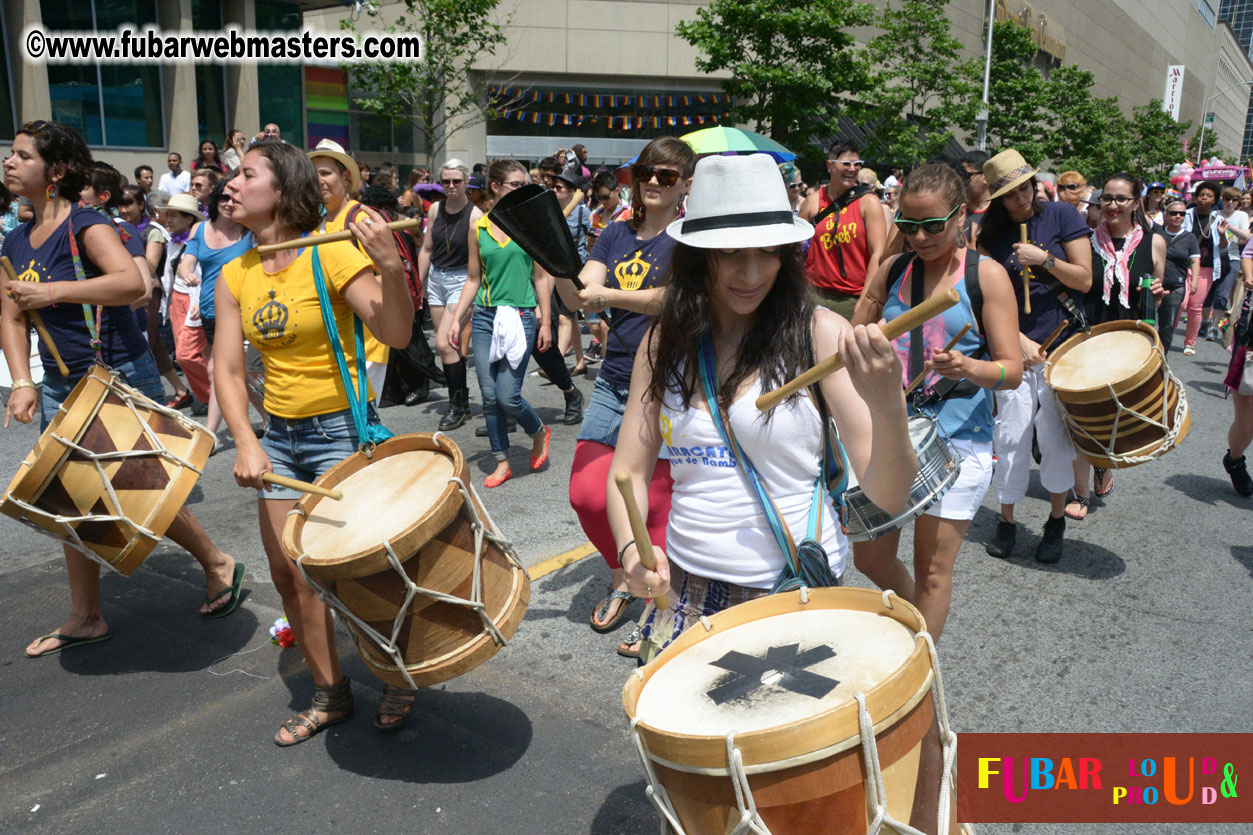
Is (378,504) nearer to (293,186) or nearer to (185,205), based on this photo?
(293,186)

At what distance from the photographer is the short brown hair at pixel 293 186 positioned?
3.40m

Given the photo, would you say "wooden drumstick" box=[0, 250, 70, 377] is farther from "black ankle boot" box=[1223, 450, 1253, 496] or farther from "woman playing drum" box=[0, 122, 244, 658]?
"black ankle boot" box=[1223, 450, 1253, 496]

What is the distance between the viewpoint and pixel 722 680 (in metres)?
1.89

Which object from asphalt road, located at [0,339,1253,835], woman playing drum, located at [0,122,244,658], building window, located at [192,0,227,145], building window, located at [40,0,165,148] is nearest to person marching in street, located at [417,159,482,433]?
asphalt road, located at [0,339,1253,835]

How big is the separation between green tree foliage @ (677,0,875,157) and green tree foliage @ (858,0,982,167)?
6.95ft

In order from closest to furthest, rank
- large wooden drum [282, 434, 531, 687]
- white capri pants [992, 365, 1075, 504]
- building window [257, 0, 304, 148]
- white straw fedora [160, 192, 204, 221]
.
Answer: large wooden drum [282, 434, 531, 687], white capri pants [992, 365, 1075, 504], white straw fedora [160, 192, 204, 221], building window [257, 0, 304, 148]

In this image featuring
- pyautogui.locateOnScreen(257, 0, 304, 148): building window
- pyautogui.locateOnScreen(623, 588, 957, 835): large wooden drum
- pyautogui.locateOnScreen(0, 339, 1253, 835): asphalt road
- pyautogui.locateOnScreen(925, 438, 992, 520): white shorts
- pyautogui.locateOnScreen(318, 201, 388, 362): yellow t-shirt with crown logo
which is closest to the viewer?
pyautogui.locateOnScreen(623, 588, 957, 835): large wooden drum

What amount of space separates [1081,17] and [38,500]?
2709 inches

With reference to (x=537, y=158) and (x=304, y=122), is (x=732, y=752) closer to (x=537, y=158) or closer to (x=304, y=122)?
(x=304, y=122)

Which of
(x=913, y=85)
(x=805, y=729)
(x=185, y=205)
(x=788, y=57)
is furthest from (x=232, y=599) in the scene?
(x=913, y=85)

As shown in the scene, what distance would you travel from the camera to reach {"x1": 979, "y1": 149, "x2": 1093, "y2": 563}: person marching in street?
16.6 feet

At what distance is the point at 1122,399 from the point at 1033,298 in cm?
81

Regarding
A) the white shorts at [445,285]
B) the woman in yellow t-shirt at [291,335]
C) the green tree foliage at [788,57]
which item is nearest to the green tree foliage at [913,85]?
the green tree foliage at [788,57]

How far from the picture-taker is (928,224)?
345 centimetres
